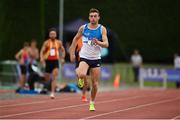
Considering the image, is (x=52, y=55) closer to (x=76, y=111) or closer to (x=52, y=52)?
(x=52, y=52)

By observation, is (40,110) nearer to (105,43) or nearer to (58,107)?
(58,107)

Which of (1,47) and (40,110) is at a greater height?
(1,47)

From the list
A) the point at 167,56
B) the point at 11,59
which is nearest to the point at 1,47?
the point at 11,59

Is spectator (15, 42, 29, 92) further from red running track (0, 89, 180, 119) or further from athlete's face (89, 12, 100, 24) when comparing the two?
athlete's face (89, 12, 100, 24)

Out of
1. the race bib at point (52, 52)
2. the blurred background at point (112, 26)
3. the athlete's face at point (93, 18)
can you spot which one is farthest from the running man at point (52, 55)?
the blurred background at point (112, 26)

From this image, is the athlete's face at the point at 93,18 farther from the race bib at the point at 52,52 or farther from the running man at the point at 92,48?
the race bib at the point at 52,52

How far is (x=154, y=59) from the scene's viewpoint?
149 feet

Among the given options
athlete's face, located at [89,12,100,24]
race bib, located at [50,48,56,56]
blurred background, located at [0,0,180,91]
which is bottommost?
race bib, located at [50,48,56,56]

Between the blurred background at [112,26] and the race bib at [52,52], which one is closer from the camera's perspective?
the race bib at [52,52]

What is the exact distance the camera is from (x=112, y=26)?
42.2 meters

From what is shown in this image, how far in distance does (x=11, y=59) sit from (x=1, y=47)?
1148 mm

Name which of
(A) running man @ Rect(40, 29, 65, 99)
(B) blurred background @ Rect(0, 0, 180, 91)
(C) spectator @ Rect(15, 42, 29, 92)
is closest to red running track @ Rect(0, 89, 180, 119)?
(A) running man @ Rect(40, 29, 65, 99)

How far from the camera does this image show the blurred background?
32.7m

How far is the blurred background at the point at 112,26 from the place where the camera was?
32.7 metres
